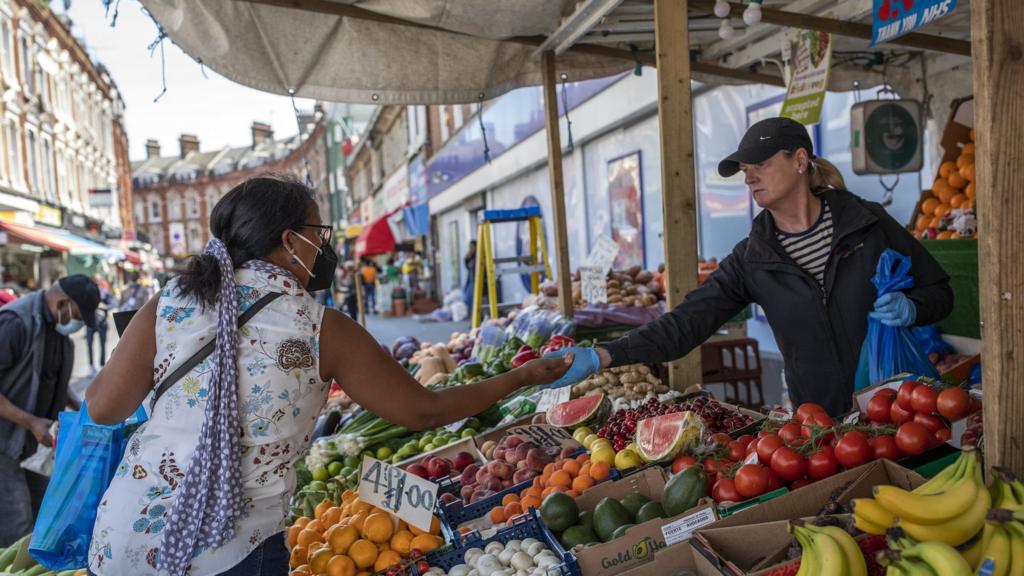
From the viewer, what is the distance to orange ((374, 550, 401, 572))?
2.91m

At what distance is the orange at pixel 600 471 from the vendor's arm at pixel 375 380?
841 millimetres

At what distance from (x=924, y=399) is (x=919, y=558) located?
1009 millimetres

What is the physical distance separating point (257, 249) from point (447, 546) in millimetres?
1344

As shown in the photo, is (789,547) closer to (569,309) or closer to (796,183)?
(796,183)

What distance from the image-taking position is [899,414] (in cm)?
247

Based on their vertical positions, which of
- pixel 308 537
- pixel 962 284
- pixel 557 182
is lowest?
pixel 308 537

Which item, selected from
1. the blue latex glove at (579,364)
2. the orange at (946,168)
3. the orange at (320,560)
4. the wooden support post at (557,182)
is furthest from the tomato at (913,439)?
the orange at (946,168)

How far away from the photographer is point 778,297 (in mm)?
3191

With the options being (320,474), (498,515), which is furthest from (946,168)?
(320,474)

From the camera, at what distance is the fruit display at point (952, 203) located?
5395 millimetres

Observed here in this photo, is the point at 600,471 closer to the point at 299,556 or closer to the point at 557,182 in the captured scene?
the point at 299,556

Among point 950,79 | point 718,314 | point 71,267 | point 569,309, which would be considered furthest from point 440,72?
point 71,267

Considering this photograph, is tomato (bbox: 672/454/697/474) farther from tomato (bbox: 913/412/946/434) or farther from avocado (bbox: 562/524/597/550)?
tomato (bbox: 913/412/946/434)

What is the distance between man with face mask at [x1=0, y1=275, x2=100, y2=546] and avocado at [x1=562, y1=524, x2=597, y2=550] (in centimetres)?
323
